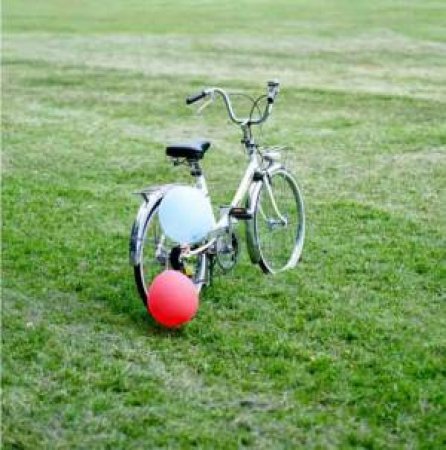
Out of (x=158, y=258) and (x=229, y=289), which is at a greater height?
(x=158, y=258)

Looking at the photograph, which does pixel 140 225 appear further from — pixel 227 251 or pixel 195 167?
pixel 227 251

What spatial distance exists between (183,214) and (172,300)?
44 centimetres

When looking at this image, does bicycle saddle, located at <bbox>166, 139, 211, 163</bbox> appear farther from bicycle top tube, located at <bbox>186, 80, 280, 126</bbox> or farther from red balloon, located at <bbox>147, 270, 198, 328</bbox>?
red balloon, located at <bbox>147, 270, 198, 328</bbox>

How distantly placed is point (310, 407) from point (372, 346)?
75 cm

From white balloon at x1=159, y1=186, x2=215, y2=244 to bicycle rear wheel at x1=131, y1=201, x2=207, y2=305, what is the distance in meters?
0.08

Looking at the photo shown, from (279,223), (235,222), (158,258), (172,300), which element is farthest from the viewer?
(279,223)

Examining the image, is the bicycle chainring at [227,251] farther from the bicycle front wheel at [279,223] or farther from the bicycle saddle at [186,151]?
the bicycle saddle at [186,151]

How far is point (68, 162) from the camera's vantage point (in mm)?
9102

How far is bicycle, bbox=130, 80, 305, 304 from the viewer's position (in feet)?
16.5

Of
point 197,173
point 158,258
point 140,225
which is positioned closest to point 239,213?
point 197,173

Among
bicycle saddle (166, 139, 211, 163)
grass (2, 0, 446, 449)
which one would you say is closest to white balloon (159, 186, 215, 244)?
bicycle saddle (166, 139, 211, 163)

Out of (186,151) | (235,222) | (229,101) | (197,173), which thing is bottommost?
(235,222)

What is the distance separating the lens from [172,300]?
4.76 meters

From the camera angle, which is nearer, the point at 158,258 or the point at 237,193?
the point at 158,258
